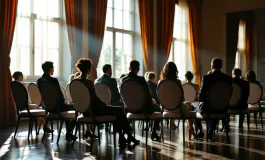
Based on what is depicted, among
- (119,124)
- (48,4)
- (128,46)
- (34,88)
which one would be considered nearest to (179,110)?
(119,124)

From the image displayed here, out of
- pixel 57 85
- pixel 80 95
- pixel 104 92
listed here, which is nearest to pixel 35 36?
pixel 104 92

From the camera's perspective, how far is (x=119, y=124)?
533cm

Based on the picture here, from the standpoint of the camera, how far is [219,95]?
5.62 m

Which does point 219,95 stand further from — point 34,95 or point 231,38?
point 231,38

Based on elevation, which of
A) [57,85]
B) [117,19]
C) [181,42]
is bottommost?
[57,85]

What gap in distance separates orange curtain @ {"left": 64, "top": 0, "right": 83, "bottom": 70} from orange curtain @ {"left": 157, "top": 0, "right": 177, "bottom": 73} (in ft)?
11.0

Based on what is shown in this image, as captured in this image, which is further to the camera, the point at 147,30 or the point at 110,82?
the point at 147,30

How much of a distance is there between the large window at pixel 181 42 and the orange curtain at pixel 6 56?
6541mm

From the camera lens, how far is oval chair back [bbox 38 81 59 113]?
18.1 feet

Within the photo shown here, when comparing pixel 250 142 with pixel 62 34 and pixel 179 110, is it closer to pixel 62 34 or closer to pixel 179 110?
pixel 179 110

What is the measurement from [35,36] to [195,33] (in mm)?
6638

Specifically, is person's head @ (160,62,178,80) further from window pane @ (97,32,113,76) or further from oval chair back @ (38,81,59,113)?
window pane @ (97,32,113,76)

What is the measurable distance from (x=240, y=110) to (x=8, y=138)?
3.93 m

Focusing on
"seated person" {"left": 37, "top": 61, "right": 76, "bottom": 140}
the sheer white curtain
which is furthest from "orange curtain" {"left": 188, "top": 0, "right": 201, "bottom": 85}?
"seated person" {"left": 37, "top": 61, "right": 76, "bottom": 140}
